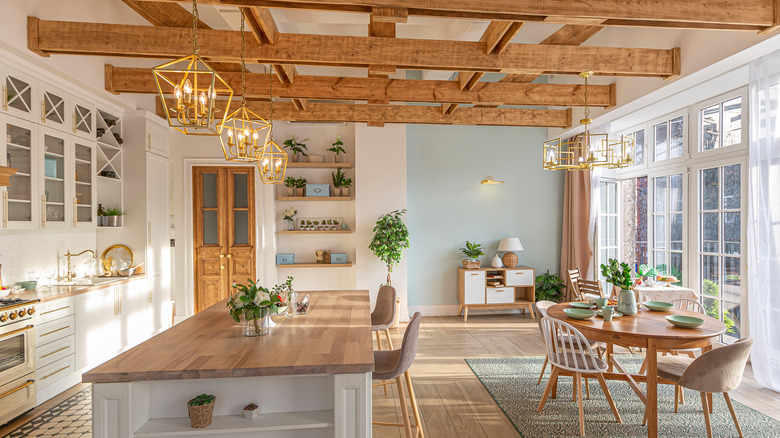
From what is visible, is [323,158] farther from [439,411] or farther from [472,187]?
[439,411]

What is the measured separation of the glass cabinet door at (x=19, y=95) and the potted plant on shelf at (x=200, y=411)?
9.88 ft

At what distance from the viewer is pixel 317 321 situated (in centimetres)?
293

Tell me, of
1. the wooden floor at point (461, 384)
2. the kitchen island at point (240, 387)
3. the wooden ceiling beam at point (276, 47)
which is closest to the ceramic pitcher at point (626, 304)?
the wooden floor at point (461, 384)

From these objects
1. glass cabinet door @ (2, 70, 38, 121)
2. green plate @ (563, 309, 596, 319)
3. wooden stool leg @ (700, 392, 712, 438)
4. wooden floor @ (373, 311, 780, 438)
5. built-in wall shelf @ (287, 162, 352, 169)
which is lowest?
wooden floor @ (373, 311, 780, 438)

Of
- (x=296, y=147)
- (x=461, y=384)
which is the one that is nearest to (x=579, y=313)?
(x=461, y=384)

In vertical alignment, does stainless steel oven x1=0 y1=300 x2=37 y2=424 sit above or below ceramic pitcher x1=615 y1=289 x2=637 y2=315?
below

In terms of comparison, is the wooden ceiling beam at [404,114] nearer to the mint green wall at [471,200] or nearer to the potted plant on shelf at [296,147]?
the potted plant on shelf at [296,147]

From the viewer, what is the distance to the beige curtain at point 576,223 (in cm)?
626

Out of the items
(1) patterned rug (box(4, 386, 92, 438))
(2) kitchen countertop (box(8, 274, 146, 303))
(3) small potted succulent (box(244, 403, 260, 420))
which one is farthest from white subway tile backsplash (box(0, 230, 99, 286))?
(3) small potted succulent (box(244, 403, 260, 420))

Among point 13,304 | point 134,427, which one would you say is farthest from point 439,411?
point 13,304

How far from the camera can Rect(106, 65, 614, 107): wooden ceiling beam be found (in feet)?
14.7

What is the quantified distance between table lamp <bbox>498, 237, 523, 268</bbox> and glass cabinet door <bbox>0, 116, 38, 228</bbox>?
5.61 m

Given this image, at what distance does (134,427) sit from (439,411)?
2.21 metres

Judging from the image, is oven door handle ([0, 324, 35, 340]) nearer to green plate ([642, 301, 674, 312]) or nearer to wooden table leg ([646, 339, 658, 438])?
wooden table leg ([646, 339, 658, 438])
